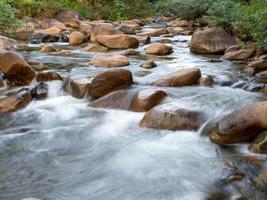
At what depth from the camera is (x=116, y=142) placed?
6129 millimetres

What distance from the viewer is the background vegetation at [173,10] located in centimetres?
991

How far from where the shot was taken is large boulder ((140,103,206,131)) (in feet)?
20.4

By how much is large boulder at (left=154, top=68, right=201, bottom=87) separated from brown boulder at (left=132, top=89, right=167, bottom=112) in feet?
3.41

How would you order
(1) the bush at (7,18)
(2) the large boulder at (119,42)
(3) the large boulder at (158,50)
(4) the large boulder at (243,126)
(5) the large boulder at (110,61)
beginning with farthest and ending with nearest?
(2) the large boulder at (119,42)
(3) the large boulder at (158,50)
(5) the large boulder at (110,61)
(1) the bush at (7,18)
(4) the large boulder at (243,126)

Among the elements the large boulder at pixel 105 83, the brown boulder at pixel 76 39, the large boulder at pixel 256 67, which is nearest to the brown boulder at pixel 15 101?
the large boulder at pixel 105 83

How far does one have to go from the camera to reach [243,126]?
5.59 meters

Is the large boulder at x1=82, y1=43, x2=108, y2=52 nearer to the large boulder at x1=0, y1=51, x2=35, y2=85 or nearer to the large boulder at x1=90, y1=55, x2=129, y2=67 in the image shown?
the large boulder at x1=90, y1=55, x2=129, y2=67

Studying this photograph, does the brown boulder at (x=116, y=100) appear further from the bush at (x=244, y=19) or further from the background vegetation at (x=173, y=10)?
the bush at (x=244, y=19)

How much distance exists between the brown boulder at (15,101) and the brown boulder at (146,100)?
2194 mm

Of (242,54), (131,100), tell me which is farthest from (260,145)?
(242,54)

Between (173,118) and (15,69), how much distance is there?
427cm

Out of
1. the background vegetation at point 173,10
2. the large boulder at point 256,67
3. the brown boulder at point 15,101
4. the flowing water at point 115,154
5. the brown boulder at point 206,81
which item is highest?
the background vegetation at point 173,10

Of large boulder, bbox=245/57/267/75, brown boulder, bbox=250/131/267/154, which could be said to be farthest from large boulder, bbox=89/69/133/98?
large boulder, bbox=245/57/267/75

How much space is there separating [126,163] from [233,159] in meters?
1.42
